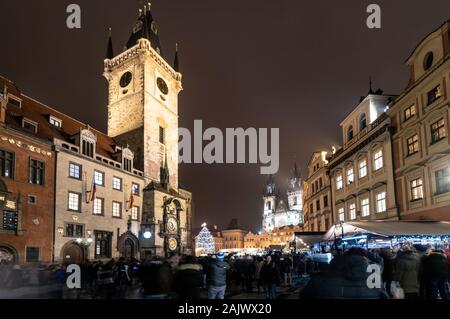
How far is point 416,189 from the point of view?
87.5ft

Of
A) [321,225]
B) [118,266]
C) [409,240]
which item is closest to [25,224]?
[118,266]

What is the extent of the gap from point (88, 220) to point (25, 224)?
717 cm

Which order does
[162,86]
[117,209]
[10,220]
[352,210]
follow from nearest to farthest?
[10,220]
[352,210]
[117,209]
[162,86]

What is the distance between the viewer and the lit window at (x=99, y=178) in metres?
37.7

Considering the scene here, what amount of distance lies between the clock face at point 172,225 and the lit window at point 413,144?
27.4m

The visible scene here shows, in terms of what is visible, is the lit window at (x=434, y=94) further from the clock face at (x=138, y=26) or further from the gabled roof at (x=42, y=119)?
the clock face at (x=138, y=26)

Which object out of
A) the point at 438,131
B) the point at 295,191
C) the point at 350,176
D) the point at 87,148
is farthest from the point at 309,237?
the point at 295,191

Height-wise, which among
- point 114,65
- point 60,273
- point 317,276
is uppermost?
point 114,65

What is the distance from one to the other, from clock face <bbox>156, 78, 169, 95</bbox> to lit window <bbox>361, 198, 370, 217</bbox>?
30.7m

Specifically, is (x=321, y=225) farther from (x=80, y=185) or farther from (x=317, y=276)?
(x=317, y=276)

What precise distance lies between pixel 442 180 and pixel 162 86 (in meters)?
38.7

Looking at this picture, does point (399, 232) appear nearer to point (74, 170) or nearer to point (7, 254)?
point (7, 254)
